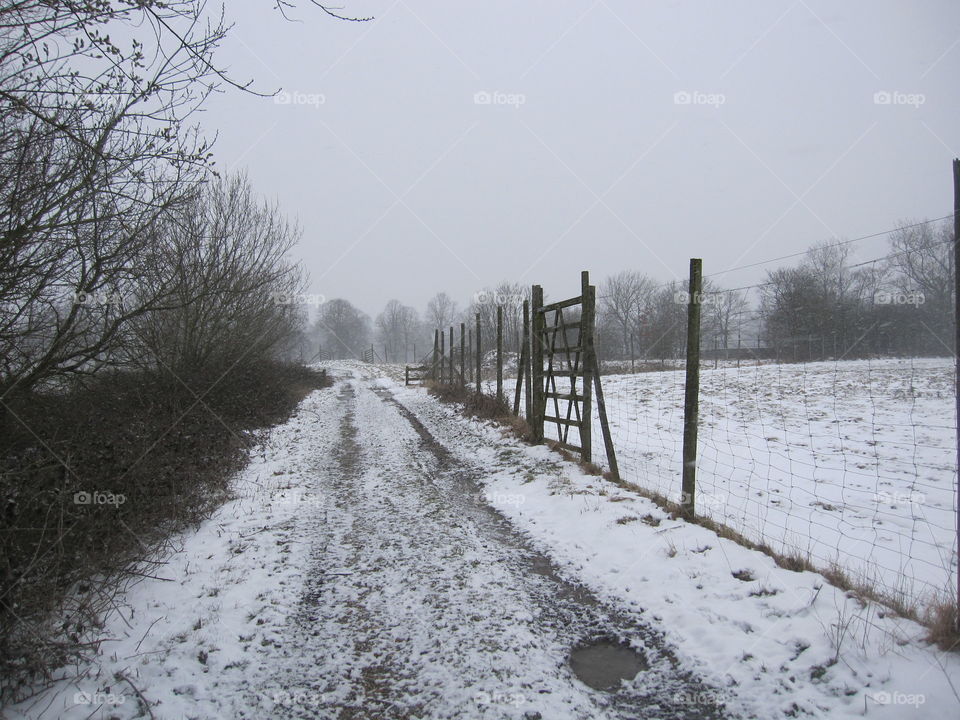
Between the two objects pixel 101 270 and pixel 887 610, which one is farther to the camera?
pixel 101 270

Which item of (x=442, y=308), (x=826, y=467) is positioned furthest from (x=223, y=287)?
(x=442, y=308)

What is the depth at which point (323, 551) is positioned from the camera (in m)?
4.42

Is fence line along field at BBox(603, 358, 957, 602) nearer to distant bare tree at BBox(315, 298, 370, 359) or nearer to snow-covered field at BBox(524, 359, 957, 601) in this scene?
snow-covered field at BBox(524, 359, 957, 601)

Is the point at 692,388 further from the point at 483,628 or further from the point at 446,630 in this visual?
the point at 446,630

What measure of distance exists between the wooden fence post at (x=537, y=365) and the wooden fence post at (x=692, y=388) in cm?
367

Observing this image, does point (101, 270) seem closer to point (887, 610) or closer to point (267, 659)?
point (267, 659)

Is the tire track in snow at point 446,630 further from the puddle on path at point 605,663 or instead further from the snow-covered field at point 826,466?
the snow-covered field at point 826,466

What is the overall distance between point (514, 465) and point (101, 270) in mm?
5701

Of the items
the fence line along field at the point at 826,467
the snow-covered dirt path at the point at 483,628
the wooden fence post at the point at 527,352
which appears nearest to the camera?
the snow-covered dirt path at the point at 483,628

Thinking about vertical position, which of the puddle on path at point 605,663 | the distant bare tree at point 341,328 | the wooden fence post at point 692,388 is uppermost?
the distant bare tree at point 341,328

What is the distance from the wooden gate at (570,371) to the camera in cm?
700

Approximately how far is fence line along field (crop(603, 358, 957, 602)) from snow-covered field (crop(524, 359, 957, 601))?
24 millimetres

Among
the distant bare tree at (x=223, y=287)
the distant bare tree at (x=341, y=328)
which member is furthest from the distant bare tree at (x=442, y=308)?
the distant bare tree at (x=223, y=287)

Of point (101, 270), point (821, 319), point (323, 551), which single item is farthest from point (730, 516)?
point (821, 319)
